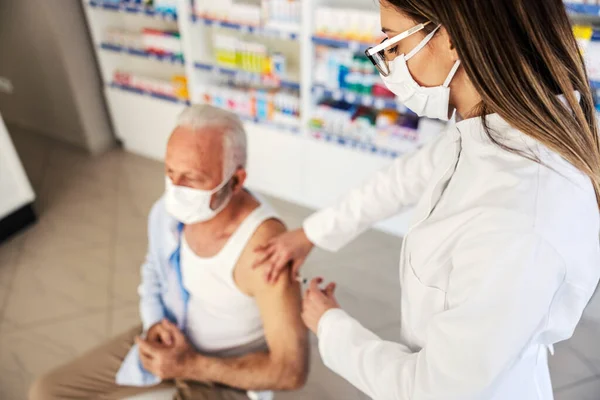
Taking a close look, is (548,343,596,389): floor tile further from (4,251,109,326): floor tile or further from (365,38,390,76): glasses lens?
(4,251,109,326): floor tile

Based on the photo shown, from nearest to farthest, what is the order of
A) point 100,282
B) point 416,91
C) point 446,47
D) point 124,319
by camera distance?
1. point 446,47
2. point 416,91
3. point 124,319
4. point 100,282

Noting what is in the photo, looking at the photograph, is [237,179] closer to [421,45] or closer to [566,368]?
[421,45]

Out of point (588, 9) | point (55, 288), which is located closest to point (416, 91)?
point (588, 9)

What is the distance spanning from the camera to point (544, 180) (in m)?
0.68

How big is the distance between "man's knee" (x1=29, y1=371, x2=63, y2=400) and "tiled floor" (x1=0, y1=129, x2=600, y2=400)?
0.73 metres

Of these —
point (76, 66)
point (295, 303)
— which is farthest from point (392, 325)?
point (76, 66)

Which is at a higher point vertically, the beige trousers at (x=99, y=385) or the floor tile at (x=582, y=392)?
the beige trousers at (x=99, y=385)

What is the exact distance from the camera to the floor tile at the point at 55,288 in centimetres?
233

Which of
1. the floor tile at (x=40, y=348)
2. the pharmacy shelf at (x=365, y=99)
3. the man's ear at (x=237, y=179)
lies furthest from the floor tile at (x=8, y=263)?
the pharmacy shelf at (x=365, y=99)

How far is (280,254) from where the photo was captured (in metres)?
1.20

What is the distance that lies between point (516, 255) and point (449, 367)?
0.68 feet

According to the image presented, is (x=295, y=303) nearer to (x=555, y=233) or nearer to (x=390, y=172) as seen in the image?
(x=390, y=172)

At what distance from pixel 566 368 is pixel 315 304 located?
5.15 feet

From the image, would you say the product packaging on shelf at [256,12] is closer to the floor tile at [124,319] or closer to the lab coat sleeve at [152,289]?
the lab coat sleeve at [152,289]
